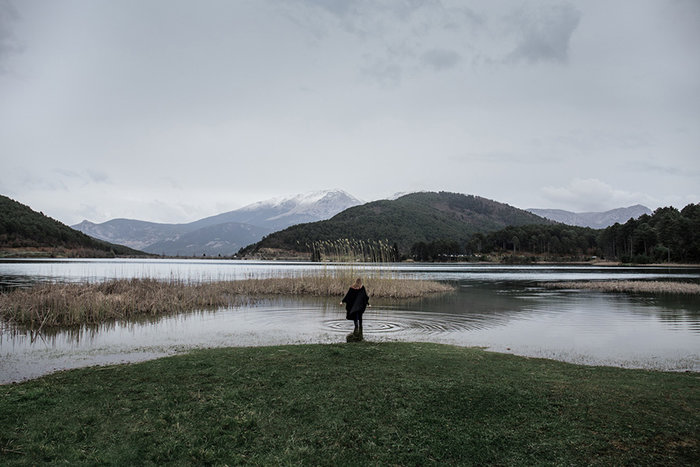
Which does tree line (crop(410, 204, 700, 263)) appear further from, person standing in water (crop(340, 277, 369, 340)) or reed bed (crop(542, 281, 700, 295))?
person standing in water (crop(340, 277, 369, 340))

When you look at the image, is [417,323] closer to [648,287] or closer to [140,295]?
[140,295]

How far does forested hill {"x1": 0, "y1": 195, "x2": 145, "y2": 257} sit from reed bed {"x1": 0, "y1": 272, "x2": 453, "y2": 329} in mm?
98137

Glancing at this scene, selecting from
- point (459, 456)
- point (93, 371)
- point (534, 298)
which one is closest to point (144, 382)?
point (93, 371)

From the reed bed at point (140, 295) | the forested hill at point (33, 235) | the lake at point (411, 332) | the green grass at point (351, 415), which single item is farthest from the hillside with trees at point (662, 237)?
the forested hill at point (33, 235)

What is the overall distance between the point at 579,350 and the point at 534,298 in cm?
1750

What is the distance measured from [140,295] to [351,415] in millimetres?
19402

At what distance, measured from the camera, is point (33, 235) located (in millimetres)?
111062

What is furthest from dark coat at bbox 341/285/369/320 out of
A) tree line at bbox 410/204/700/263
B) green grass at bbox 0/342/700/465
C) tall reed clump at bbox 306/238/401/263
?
tree line at bbox 410/204/700/263

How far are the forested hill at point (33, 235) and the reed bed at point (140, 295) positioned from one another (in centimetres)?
9814

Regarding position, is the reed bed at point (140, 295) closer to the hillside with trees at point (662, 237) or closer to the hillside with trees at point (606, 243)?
the hillside with trees at point (662, 237)

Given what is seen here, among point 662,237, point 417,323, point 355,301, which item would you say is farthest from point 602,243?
point 355,301

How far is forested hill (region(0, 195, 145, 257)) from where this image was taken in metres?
105

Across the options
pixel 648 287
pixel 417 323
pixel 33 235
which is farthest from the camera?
pixel 33 235

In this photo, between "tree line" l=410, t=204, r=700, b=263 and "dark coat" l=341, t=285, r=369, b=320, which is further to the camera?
"tree line" l=410, t=204, r=700, b=263
